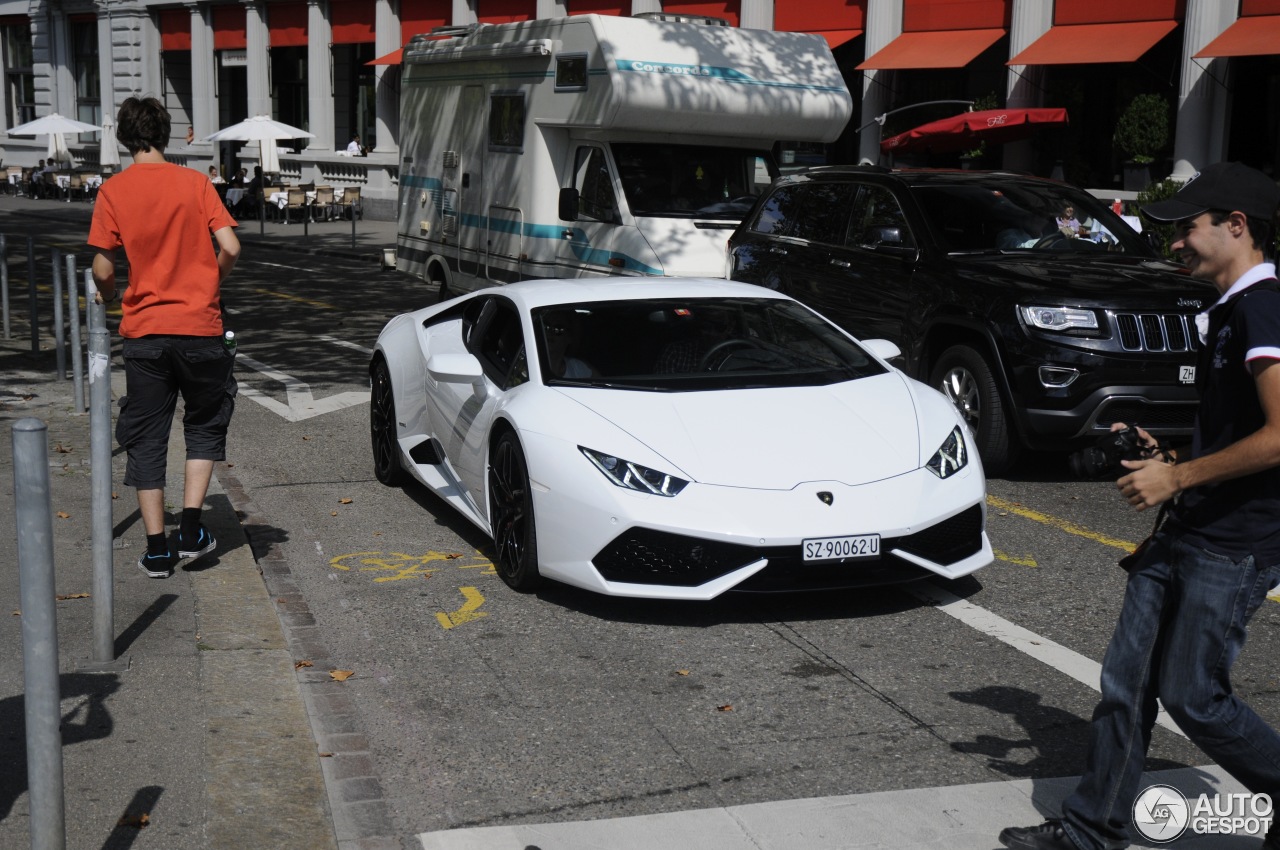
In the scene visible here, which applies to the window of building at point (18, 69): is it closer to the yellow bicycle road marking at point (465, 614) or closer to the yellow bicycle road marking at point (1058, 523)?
the yellow bicycle road marking at point (1058, 523)

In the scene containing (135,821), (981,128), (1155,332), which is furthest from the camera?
(981,128)

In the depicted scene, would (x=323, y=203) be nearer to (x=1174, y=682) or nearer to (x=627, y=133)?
(x=627, y=133)

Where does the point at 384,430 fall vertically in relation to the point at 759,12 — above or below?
below

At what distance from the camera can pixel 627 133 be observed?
1406 cm

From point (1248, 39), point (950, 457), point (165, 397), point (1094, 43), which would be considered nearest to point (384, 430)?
point (165, 397)

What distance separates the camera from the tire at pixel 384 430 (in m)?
8.77

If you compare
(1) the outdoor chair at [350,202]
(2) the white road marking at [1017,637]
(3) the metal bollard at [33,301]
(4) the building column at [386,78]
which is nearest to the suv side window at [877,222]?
(2) the white road marking at [1017,637]

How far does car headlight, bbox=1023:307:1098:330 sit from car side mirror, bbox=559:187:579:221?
5.83 m

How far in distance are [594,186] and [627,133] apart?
1.85ft

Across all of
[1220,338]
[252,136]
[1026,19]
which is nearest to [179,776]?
[1220,338]

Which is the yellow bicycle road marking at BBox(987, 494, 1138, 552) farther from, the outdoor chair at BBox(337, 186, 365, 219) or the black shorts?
the outdoor chair at BBox(337, 186, 365, 219)

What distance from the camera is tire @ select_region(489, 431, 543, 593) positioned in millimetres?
6492

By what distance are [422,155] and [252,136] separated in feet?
60.5

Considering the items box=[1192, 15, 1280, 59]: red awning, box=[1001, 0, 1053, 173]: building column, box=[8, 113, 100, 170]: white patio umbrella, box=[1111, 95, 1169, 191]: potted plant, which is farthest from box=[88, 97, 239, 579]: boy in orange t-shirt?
box=[8, 113, 100, 170]: white patio umbrella
